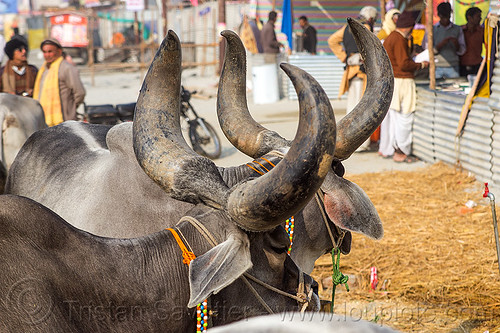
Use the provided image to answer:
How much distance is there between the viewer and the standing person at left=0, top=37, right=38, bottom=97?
870 centimetres

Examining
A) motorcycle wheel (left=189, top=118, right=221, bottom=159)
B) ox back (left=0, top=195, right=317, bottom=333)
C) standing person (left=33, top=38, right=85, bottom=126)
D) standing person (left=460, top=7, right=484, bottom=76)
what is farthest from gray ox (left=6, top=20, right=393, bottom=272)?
standing person (left=460, top=7, right=484, bottom=76)

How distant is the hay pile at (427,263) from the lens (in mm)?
4930

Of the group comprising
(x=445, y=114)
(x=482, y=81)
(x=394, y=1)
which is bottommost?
(x=445, y=114)

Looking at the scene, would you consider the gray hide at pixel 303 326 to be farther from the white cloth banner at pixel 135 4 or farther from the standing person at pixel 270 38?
the white cloth banner at pixel 135 4

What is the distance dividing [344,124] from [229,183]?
0.82 m

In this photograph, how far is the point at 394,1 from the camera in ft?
60.2

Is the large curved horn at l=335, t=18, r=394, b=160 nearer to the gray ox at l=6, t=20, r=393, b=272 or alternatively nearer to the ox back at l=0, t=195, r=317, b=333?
the gray ox at l=6, t=20, r=393, b=272

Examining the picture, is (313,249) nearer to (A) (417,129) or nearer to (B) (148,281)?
(B) (148,281)

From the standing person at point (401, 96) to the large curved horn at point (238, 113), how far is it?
6.79m

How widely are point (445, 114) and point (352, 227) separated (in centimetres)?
664

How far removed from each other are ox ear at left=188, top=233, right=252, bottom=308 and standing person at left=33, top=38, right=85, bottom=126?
6.61 meters

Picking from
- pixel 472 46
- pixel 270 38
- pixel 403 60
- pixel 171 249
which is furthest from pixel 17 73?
pixel 270 38

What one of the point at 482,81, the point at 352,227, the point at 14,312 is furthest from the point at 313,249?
the point at 482,81

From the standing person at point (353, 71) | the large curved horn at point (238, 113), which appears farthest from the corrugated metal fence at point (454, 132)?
the large curved horn at point (238, 113)
